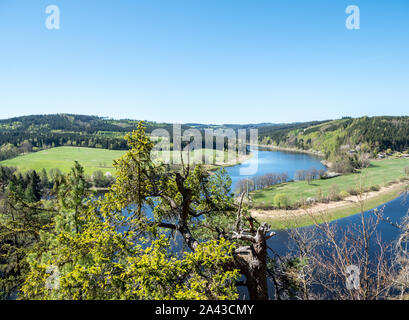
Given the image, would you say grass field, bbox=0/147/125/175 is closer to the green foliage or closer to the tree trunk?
the green foliage

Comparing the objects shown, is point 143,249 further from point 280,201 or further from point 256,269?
point 280,201

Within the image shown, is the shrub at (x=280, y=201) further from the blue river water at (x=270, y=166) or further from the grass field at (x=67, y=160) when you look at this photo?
the grass field at (x=67, y=160)

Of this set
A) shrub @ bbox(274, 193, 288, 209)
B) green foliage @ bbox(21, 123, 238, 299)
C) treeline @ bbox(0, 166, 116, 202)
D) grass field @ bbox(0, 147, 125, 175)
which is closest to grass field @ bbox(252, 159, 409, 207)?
shrub @ bbox(274, 193, 288, 209)

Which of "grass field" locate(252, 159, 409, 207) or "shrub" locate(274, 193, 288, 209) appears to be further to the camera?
"grass field" locate(252, 159, 409, 207)

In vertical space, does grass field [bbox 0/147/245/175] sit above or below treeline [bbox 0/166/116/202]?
above

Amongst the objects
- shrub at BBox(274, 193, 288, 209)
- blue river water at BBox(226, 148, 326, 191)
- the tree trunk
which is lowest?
shrub at BBox(274, 193, 288, 209)

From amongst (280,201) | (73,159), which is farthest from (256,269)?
(73,159)

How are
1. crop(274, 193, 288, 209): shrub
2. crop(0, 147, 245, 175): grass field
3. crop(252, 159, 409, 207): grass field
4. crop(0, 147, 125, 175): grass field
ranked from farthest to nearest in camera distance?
crop(0, 147, 125, 175): grass field < crop(0, 147, 245, 175): grass field < crop(252, 159, 409, 207): grass field < crop(274, 193, 288, 209): shrub

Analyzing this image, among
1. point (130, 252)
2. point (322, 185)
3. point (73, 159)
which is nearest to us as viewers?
point (130, 252)

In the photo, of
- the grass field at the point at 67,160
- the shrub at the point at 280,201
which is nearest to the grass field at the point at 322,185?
the shrub at the point at 280,201

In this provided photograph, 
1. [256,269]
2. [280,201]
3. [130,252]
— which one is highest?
[130,252]

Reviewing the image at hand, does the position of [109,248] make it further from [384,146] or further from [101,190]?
[384,146]

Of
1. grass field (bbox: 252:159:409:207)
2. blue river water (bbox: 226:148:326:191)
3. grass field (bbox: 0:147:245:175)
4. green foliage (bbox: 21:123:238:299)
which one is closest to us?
green foliage (bbox: 21:123:238:299)
